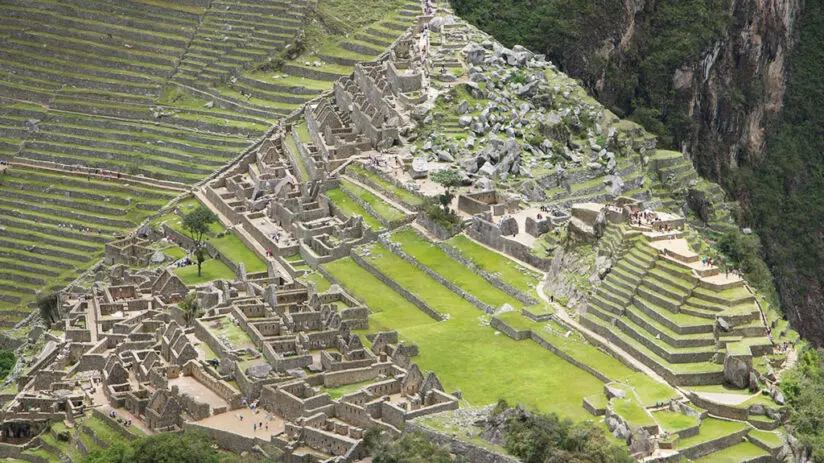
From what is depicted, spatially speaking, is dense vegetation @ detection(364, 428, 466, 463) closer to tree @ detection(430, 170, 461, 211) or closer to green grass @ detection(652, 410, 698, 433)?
green grass @ detection(652, 410, 698, 433)

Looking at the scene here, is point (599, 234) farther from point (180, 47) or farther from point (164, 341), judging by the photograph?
point (180, 47)

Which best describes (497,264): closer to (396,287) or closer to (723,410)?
(396,287)

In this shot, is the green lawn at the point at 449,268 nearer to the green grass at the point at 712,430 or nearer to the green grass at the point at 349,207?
the green grass at the point at 349,207

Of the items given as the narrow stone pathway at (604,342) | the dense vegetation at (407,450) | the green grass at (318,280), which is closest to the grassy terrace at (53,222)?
the green grass at (318,280)

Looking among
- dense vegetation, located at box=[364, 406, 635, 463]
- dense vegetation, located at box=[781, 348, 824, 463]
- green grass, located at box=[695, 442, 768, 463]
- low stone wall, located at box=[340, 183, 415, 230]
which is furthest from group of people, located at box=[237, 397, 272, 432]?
low stone wall, located at box=[340, 183, 415, 230]

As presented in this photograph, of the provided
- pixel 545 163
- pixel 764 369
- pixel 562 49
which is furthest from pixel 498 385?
pixel 562 49

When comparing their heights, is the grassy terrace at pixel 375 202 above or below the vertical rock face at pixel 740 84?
above
